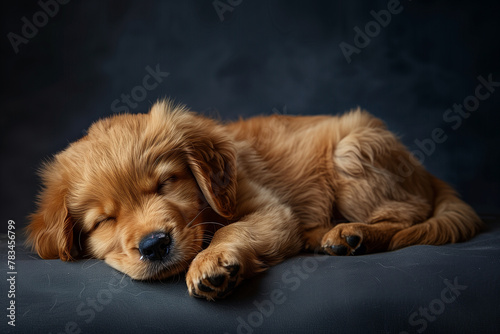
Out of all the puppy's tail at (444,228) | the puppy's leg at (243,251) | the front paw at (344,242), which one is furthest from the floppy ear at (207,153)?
the puppy's tail at (444,228)

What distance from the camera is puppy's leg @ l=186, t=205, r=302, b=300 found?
2416 mm

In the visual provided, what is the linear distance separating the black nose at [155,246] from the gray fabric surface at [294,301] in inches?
6.5

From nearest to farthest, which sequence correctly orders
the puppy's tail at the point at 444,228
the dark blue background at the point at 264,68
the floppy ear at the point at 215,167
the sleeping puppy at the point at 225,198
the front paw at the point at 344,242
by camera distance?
the sleeping puppy at the point at 225,198 < the floppy ear at the point at 215,167 < the front paw at the point at 344,242 < the puppy's tail at the point at 444,228 < the dark blue background at the point at 264,68

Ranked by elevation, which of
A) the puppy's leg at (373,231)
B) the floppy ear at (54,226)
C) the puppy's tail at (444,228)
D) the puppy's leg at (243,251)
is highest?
the floppy ear at (54,226)

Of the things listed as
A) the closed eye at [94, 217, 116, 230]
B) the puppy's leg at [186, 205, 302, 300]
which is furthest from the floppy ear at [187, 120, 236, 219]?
the closed eye at [94, 217, 116, 230]

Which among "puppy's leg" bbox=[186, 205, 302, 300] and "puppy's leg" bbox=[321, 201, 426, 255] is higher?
"puppy's leg" bbox=[186, 205, 302, 300]

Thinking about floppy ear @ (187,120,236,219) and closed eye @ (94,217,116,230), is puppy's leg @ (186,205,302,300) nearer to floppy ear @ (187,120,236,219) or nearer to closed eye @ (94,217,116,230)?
floppy ear @ (187,120,236,219)

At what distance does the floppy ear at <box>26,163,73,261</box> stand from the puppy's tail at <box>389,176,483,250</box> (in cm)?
198

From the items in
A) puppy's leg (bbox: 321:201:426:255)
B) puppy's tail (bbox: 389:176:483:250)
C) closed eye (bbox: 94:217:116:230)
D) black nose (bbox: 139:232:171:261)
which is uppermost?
closed eye (bbox: 94:217:116:230)

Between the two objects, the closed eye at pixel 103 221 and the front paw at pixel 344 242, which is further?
the front paw at pixel 344 242

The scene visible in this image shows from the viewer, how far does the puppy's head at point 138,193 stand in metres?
2.63

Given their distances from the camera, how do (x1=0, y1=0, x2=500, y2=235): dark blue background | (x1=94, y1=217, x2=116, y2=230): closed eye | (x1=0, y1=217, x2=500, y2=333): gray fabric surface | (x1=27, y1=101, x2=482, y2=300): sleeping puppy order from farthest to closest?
(x1=0, y1=0, x2=500, y2=235): dark blue background < (x1=94, y1=217, x2=116, y2=230): closed eye < (x1=27, y1=101, x2=482, y2=300): sleeping puppy < (x1=0, y1=217, x2=500, y2=333): gray fabric surface

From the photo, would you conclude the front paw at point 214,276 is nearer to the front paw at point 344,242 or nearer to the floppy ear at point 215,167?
Answer: the floppy ear at point 215,167

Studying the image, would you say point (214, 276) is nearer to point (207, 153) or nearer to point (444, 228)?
point (207, 153)
